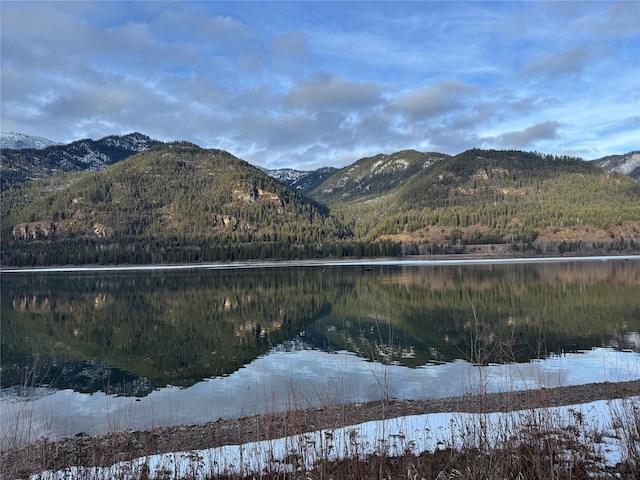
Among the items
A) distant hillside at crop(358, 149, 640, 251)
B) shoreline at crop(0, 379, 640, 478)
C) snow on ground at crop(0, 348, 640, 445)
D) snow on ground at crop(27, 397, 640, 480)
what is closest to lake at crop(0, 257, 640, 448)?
snow on ground at crop(0, 348, 640, 445)

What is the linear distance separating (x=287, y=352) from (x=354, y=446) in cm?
1564

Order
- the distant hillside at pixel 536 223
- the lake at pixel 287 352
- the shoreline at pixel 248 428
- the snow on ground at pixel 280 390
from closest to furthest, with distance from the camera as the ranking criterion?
the shoreline at pixel 248 428, the snow on ground at pixel 280 390, the lake at pixel 287 352, the distant hillside at pixel 536 223

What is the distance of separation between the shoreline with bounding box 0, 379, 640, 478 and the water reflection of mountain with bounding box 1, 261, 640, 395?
160cm

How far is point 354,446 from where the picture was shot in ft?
25.1

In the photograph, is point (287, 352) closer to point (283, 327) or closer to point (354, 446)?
point (283, 327)

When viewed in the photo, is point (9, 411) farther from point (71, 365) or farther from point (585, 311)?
point (585, 311)

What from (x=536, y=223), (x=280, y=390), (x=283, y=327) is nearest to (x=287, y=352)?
(x=280, y=390)

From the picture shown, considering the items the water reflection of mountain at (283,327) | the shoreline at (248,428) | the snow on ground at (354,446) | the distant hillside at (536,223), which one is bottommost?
the water reflection of mountain at (283,327)

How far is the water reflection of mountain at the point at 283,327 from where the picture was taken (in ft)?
66.6

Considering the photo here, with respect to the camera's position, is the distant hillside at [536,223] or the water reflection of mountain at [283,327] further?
the distant hillside at [536,223]

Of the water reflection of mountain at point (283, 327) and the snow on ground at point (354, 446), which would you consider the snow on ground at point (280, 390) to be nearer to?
the water reflection of mountain at point (283, 327)

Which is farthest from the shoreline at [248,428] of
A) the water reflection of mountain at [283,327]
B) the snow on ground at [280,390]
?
the water reflection of mountain at [283,327]

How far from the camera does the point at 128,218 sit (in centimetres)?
19662

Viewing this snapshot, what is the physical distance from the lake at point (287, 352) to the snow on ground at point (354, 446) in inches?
32.3
